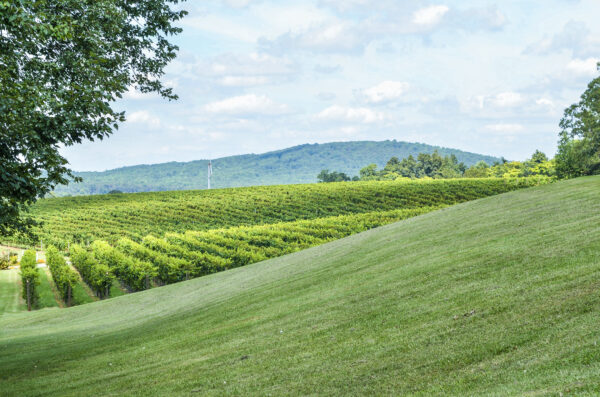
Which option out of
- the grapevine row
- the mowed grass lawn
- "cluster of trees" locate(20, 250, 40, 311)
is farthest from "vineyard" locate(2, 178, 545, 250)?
the mowed grass lawn

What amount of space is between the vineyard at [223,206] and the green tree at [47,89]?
4802cm

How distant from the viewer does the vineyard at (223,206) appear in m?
61.5

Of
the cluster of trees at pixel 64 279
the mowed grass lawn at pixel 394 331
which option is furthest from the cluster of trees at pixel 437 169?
the mowed grass lawn at pixel 394 331

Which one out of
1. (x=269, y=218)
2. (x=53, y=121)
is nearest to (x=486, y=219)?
(x=53, y=121)

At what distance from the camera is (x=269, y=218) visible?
6656 centimetres

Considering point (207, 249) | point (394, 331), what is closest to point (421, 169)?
point (207, 249)

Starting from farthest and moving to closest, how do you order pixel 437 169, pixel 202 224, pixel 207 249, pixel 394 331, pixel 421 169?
1. pixel 421 169
2. pixel 437 169
3. pixel 202 224
4. pixel 207 249
5. pixel 394 331

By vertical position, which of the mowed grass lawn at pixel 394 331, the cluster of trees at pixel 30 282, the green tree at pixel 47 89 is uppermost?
the green tree at pixel 47 89

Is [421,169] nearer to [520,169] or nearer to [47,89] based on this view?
[520,169]

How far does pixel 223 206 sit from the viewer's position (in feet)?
246

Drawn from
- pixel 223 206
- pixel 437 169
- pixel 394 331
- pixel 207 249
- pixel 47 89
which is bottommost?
pixel 207 249

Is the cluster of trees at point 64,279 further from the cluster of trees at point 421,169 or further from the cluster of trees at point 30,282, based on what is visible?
A: the cluster of trees at point 421,169

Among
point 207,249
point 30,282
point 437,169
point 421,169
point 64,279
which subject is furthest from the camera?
point 421,169

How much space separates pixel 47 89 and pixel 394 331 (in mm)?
7906
